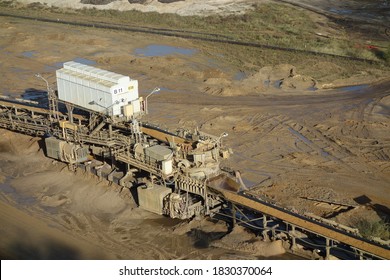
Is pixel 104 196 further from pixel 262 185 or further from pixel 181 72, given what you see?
pixel 181 72

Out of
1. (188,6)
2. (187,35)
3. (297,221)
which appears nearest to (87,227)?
(297,221)

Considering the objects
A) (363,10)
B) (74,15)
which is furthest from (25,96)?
(363,10)

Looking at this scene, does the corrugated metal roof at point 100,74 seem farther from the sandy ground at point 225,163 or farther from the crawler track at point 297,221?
the sandy ground at point 225,163

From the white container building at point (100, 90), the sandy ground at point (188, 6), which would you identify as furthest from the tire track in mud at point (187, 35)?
the white container building at point (100, 90)

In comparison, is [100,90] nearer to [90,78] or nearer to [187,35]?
[90,78]

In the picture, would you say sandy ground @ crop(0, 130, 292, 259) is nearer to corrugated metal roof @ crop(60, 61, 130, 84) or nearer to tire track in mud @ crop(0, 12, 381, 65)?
corrugated metal roof @ crop(60, 61, 130, 84)

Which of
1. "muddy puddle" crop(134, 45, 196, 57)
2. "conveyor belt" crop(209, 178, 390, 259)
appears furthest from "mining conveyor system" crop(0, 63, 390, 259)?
"muddy puddle" crop(134, 45, 196, 57)

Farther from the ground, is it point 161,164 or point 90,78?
point 90,78
